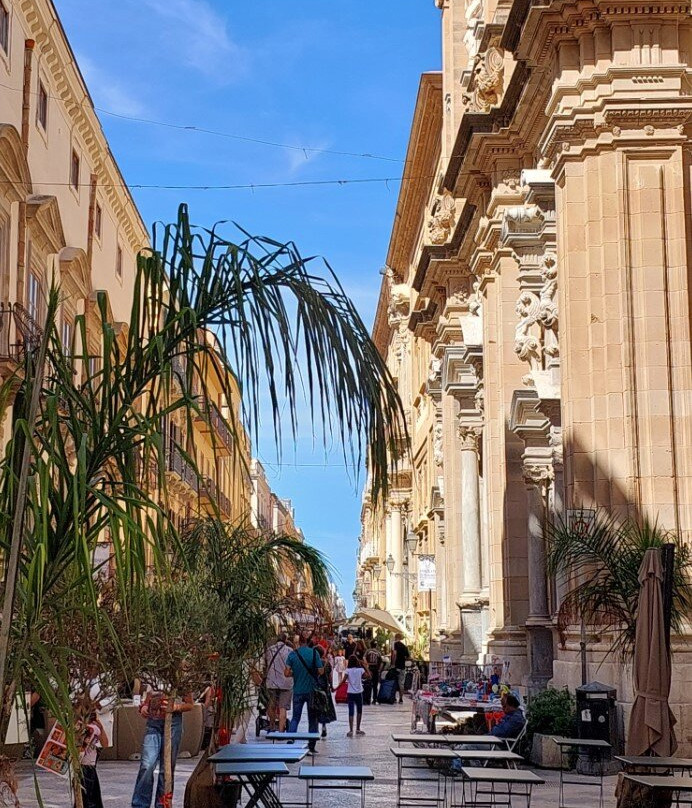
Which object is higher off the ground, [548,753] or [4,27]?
[4,27]

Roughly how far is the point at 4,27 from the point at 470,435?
12072 millimetres

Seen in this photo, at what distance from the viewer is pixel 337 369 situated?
5.24 metres

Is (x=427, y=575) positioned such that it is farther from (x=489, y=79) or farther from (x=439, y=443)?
(x=489, y=79)

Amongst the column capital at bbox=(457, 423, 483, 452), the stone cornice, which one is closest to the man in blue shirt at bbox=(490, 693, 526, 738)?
the column capital at bbox=(457, 423, 483, 452)

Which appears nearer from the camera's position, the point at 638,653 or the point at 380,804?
the point at 638,653

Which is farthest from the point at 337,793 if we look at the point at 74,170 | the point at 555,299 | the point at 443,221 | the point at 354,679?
the point at 443,221

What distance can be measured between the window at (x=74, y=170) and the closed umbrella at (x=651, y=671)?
20.5 meters

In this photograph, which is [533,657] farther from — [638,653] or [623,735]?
[638,653]

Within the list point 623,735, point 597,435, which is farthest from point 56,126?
point 623,735

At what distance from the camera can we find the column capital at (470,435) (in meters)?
29.2

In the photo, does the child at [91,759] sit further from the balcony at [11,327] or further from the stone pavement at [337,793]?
the balcony at [11,327]

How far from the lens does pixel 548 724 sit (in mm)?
16891

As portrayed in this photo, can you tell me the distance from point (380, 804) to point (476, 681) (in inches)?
402

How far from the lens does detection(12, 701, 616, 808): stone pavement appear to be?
14086 mm
